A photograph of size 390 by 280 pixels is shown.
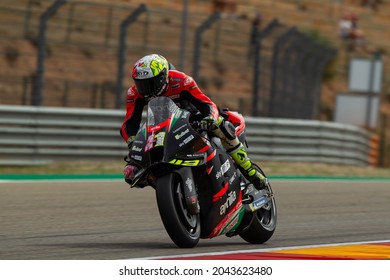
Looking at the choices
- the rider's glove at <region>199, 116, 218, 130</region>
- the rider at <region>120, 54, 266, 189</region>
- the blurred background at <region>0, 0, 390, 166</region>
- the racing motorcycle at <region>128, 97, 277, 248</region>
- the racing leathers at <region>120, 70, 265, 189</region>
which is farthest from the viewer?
the blurred background at <region>0, 0, 390, 166</region>

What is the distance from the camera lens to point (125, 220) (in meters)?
10.2

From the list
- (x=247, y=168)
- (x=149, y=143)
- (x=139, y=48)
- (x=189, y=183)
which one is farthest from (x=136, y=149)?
(x=139, y=48)

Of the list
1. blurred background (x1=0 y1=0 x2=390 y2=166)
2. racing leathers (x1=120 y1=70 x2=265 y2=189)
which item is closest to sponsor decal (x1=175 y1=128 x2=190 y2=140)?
racing leathers (x1=120 y1=70 x2=265 y2=189)

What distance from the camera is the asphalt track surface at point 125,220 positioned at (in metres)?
→ 7.83

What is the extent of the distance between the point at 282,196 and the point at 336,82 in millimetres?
25115

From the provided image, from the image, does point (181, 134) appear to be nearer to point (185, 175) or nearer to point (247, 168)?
point (185, 175)

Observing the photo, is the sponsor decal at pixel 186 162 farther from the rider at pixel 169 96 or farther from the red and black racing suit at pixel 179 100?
the red and black racing suit at pixel 179 100

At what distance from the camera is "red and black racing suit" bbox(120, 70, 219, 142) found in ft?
25.9

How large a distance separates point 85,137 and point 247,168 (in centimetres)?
856

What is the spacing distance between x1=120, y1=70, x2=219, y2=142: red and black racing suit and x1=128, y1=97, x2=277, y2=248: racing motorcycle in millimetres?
204

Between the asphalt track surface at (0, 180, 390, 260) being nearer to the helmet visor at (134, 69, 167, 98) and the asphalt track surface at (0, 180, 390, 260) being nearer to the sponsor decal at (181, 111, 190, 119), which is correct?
the sponsor decal at (181, 111, 190, 119)

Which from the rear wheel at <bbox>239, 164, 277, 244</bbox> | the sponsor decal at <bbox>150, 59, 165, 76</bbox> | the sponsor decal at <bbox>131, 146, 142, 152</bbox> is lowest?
the rear wheel at <bbox>239, 164, 277, 244</bbox>
